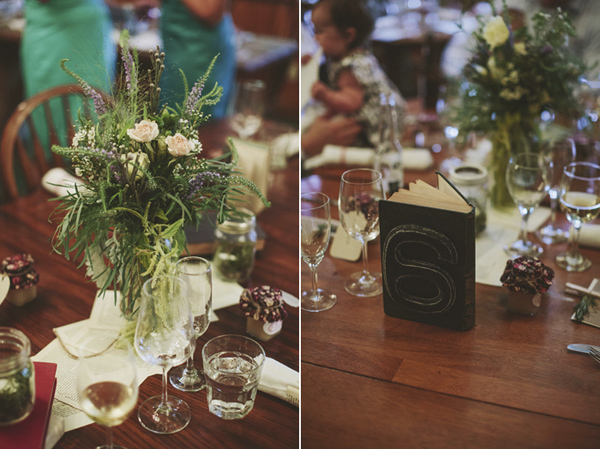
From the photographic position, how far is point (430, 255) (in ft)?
3.50

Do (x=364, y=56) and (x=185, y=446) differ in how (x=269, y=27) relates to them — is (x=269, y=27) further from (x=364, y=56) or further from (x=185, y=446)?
(x=185, y=446)

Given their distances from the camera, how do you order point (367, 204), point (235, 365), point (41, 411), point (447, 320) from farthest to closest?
point (367, 204)
point (447, 320)
point (235, 365)
point (41, 411)

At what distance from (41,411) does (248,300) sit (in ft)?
1.33

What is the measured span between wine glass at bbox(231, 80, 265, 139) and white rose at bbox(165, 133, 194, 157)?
1210mm

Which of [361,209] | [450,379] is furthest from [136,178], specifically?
[450,379]

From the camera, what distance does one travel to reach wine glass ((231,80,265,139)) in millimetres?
2137

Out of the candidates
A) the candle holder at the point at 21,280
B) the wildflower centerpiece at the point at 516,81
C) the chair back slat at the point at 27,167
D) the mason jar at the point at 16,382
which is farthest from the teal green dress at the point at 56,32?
the mason jar at the point at 16,382

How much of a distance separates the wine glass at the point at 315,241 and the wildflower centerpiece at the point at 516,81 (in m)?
0.67

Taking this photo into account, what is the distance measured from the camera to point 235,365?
3.17 feet

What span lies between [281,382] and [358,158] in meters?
1.07

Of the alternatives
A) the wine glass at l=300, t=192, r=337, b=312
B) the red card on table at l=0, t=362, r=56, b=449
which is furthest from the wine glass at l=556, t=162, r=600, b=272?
the red card on table at l=0, t=362, r=56, b=449

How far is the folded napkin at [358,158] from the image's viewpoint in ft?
6.17

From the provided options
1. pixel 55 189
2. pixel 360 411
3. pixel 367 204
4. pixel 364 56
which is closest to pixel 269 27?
pixel 364 56

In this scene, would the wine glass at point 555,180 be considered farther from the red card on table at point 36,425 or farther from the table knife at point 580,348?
the red card on table at point 36,425
